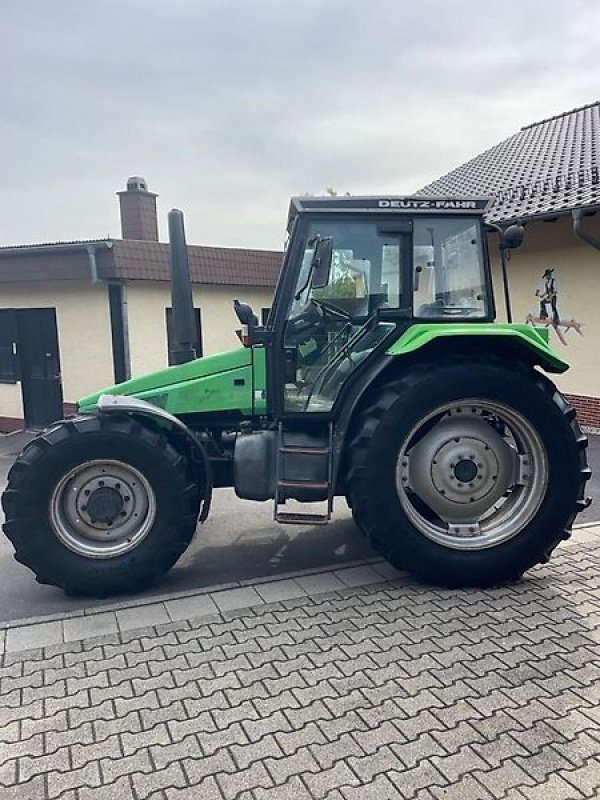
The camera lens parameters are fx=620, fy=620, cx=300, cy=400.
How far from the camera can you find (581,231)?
832 cm

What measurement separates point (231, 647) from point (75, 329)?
8121 mm

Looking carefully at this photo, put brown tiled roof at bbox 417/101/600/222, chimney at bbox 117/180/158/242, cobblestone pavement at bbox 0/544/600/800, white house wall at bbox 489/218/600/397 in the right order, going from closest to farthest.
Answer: cobblestone pavement at bbox 0/544/600/800
white house wall at bbox 489/218/600/397
brown tiled roof at bbox 417/101/600/222
chimney at bbox 117/180/158/242

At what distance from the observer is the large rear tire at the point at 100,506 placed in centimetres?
368

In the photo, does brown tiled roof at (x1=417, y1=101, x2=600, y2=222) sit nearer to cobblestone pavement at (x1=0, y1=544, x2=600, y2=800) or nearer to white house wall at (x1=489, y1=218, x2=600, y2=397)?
white house wall at (x1=489, y1=218, x2=600, y2=397)

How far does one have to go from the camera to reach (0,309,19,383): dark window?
10695mm

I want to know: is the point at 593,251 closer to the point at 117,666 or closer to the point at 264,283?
the point at 264,283

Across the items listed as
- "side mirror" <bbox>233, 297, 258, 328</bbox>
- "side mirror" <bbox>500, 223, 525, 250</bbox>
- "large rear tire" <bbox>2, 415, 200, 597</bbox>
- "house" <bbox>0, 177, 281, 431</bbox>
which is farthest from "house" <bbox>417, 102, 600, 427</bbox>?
"large rear tire" <bbox>2, 415, 200, 597</bbox>

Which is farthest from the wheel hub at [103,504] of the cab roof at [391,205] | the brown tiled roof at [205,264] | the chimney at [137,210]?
the chimney at [137,210]

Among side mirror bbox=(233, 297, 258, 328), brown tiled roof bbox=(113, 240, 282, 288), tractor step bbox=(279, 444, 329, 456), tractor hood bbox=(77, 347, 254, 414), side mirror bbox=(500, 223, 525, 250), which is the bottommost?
tractor step bbox=(279, 444, 329, 456)

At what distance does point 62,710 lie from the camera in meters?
2.69

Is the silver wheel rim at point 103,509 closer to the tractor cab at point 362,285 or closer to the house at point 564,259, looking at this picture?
the tractor cab at point 362,285

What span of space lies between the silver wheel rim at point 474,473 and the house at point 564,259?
5.32 meters

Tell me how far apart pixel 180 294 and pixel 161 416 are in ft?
2.88

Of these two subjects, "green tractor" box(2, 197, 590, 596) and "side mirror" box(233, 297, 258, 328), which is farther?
"side mirror" box(233, 297, 258, 328)
